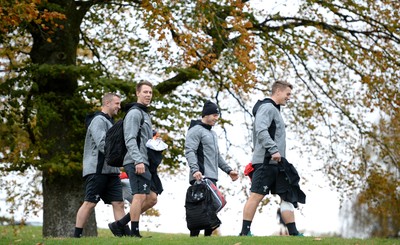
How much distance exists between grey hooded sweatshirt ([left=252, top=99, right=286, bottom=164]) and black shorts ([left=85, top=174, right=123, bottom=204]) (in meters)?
2.32

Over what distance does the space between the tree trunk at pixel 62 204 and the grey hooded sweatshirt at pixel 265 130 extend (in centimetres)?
921

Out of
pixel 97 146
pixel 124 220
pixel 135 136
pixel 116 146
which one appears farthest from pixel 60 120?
pixel 135 136

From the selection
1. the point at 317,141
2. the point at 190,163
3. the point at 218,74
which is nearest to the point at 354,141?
the point at 317,141

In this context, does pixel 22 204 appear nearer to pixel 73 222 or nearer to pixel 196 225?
pixel 73 222

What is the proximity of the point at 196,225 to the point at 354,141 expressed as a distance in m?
13.9

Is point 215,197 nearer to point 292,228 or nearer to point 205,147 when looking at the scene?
point 205,147

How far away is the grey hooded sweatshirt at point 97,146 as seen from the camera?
13086 mm

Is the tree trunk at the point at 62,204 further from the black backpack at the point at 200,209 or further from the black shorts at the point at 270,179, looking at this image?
the black shorts at the point at 270,179

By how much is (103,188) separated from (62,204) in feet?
25.2

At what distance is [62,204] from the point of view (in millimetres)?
20719

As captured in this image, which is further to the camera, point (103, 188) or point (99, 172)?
point (103, 188)

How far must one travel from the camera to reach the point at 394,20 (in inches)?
947

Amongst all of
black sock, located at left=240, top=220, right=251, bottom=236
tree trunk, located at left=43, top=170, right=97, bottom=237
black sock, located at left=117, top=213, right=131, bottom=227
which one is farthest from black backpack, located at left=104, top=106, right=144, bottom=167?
tree trunk, located at left=43, top=170, right=97, bottom=237

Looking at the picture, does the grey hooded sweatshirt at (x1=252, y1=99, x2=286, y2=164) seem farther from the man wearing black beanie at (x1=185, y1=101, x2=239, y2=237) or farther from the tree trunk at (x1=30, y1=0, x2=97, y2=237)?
the tree trunk at (x1=30, y1=0, x2=97, y2=237)
